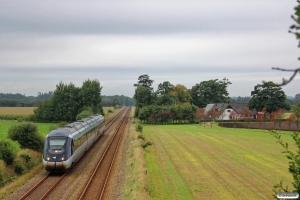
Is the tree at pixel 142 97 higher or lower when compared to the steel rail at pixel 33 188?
higher

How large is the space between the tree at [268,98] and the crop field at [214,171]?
4452 cm

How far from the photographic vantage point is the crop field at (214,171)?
A: 62.0 ft

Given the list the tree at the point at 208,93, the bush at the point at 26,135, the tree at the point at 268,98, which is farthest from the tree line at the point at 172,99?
the bush at the point at 26,135

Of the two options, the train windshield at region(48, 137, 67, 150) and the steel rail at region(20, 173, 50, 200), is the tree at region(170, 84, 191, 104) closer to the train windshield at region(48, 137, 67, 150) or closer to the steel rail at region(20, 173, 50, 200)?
the train windshield at region(48, 137, 67, 150)

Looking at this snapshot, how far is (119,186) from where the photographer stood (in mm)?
19906

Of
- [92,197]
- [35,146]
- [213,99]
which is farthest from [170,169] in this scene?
[213,99]

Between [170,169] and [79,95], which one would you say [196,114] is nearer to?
[79,95]

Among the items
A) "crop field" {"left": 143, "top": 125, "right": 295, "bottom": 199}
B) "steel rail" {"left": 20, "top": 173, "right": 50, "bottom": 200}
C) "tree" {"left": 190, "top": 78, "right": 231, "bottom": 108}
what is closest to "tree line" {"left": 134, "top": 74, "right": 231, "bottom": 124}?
"tree" {"left": 190, "top": 78, "right": 231, "bottom": 108}

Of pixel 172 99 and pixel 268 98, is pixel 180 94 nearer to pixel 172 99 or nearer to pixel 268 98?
pixel 172 99

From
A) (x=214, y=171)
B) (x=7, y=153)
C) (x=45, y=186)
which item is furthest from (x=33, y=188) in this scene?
(x=214, y=171)

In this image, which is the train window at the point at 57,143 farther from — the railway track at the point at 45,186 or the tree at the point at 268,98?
the tree at the point at 268,98

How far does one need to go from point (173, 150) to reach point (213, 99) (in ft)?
301

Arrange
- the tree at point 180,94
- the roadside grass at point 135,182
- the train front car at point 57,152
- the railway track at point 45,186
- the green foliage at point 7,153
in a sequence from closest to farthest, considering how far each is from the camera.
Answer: the roadside grass at point 135,182, the railway track at point 45,186, the train front car at point 57,152, the green foliage at point 7,153, the tree at point 180,94

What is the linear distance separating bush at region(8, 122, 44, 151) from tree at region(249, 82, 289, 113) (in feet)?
211
